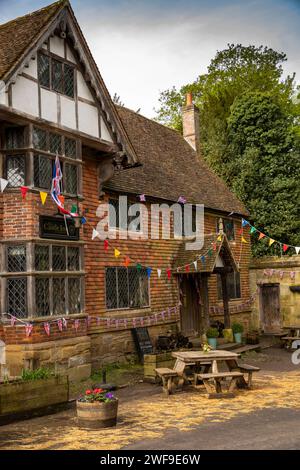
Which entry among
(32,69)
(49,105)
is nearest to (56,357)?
(49,105)

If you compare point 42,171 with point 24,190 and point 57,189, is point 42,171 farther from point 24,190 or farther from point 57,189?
point 24,190

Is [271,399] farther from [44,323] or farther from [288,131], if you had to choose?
[288,131]

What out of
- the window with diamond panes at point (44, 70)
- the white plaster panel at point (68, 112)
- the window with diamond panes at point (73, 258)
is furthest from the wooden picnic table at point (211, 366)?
the window with diamond panes at point (44, 70)

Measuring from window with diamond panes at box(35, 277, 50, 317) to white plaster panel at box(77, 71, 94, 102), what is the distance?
5494mm

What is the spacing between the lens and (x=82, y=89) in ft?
50.2

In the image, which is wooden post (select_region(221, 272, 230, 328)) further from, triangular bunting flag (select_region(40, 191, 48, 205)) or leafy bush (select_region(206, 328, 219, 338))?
triangular bunting flag (select_region(40, 191, 48, 205))

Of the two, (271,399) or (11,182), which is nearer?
(271,399)

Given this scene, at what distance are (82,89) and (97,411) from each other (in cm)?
946

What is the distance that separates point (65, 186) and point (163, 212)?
6.22 meters

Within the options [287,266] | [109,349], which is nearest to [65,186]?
[109,349]

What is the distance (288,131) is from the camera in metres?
30.9

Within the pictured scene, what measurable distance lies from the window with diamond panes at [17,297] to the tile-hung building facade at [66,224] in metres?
0.03

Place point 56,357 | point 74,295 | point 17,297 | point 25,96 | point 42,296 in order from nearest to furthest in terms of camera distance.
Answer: point 25,96, point 17,297, point 42,296, point 56,357, point 74,295
